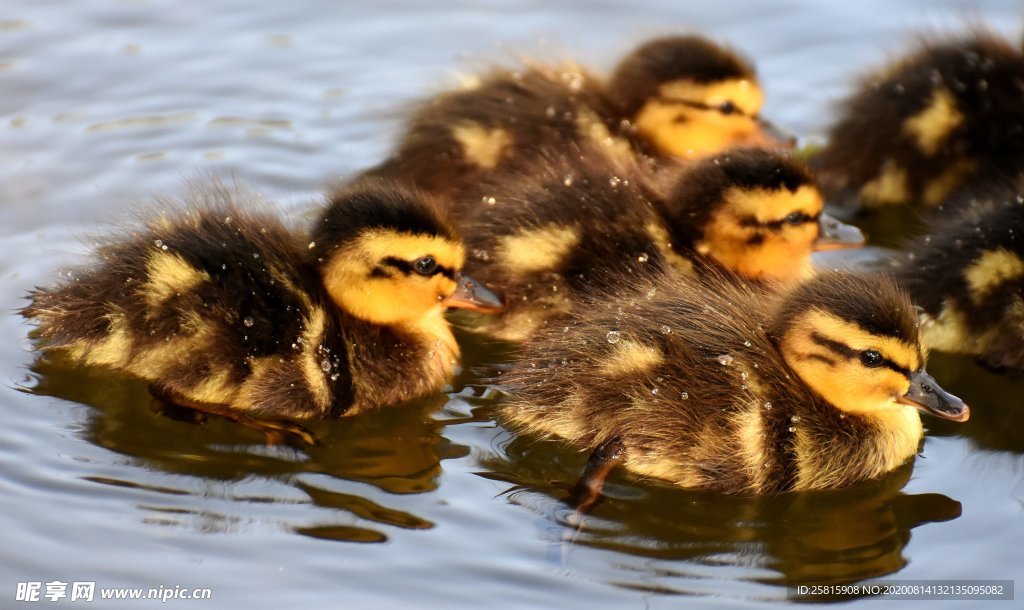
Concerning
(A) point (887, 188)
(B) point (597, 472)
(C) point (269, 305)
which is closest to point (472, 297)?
(C) point (269, 305)

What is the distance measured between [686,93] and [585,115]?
0.34m

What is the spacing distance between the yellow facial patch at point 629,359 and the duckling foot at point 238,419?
0.75 m

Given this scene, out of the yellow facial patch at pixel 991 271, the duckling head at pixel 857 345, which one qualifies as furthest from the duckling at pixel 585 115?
the duckling head at pixel 857 345

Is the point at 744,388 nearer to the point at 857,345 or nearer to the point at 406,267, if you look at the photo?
the point at 857,345

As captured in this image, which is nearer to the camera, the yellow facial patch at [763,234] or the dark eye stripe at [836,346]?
the dark eye stripe at [836,346]

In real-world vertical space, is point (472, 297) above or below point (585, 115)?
below

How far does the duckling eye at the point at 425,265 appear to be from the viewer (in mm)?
3947

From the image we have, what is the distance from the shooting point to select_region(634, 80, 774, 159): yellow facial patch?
16.2ft

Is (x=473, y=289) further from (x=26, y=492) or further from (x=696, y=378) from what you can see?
(x=26, y=492)

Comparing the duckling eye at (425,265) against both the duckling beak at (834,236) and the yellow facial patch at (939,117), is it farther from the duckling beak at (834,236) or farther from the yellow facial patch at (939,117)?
the yellow facial patch at (939,117)

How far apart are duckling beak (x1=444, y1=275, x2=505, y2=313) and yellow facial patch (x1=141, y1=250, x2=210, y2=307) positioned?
27.1 inches

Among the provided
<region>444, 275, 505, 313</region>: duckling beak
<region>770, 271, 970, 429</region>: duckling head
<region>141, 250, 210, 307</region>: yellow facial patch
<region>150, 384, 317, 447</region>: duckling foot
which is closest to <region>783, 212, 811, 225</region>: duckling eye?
<region>770, 271, 970, 429</region>: duckling head

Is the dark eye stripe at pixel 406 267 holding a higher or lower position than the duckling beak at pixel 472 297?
higher

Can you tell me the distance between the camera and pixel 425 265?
3.96m
